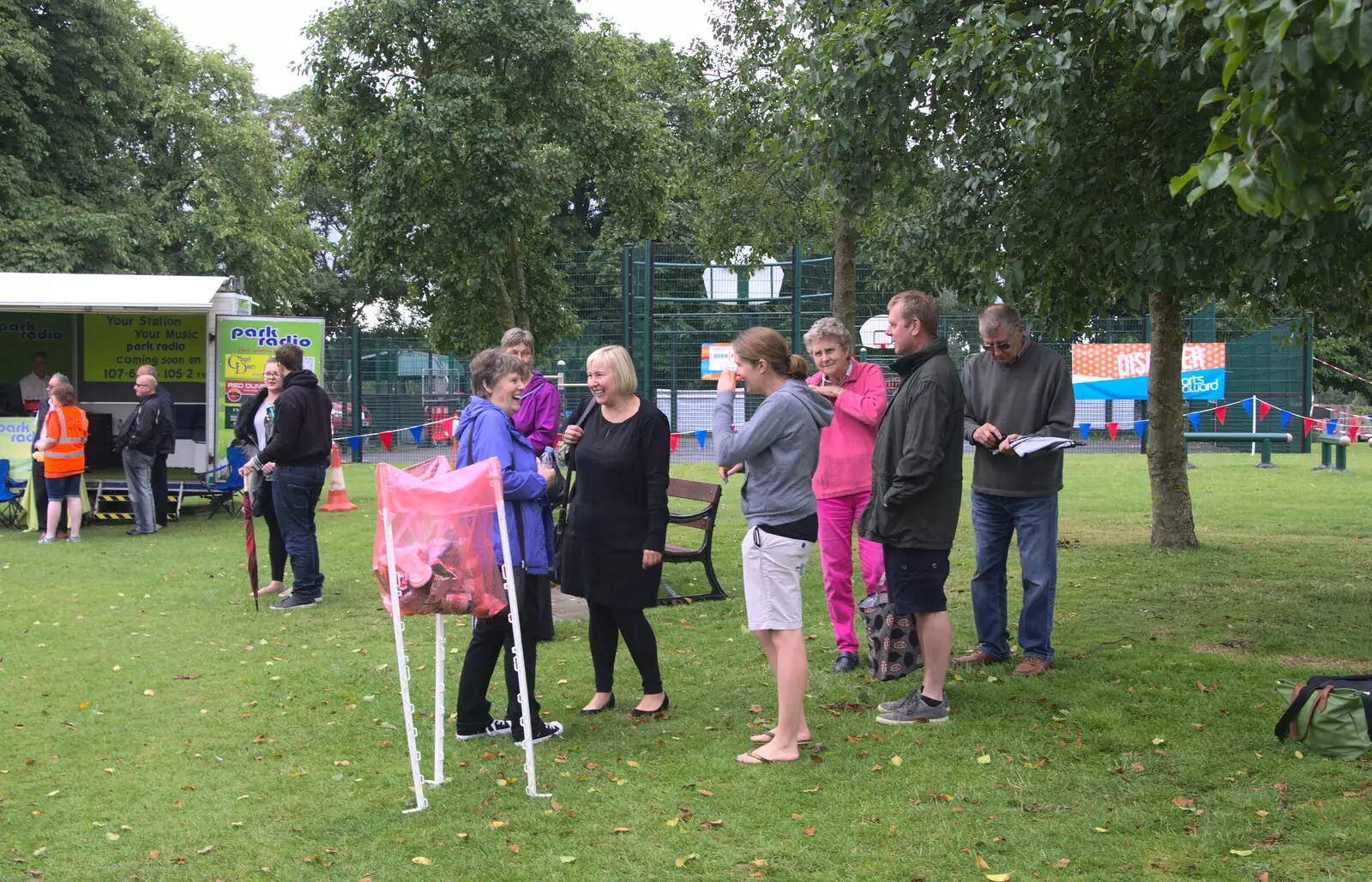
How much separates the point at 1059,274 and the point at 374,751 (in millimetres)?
5748

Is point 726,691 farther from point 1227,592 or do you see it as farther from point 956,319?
point 956,319

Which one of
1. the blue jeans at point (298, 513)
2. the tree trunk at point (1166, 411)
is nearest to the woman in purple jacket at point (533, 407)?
the blue jeans at point (298, 513)

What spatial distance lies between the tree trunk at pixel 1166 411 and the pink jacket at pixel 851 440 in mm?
4493

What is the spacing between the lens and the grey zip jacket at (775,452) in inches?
197

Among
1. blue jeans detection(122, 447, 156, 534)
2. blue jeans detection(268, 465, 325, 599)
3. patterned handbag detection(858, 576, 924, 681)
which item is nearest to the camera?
patterned handbag detection(858, 576, 924, 681)

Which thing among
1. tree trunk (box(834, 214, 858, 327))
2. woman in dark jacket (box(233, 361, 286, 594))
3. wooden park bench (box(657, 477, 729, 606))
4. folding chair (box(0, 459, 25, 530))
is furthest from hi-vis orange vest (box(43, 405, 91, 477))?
tree trunk (box(834, 214, 858, 327))

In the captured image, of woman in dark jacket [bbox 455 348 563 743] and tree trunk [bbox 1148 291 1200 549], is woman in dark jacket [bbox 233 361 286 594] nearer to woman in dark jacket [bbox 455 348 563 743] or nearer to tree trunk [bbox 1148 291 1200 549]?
woman in dark jacket [bbox 455 348 563 743]

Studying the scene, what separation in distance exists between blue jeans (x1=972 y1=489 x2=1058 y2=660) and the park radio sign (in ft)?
64.9

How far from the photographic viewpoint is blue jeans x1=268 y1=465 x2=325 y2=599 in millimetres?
9055

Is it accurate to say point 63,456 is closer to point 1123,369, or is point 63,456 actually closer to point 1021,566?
point 1021,566

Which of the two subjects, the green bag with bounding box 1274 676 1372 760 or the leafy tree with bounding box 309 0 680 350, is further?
the leafy tree with bounding box 309 0 680 350

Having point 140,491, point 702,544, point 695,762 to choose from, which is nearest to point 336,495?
point 140,491

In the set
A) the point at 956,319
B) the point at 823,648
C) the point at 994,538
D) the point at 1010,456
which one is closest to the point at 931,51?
the point at 1010,456

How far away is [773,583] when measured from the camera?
16.4ft
